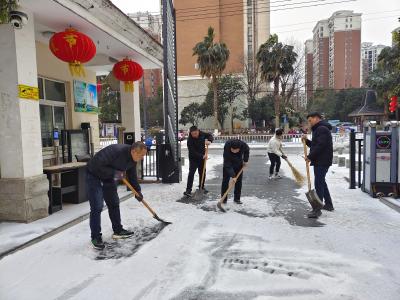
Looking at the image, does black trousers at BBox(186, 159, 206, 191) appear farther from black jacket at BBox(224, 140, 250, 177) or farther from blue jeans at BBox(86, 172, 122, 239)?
blue jeans at BBox(86, 172, 122, 239)

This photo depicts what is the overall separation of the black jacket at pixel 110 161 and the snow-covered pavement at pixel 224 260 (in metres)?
0.96

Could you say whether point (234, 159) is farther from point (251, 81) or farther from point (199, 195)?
point (251, 81)

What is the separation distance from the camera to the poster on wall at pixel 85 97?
9055mm

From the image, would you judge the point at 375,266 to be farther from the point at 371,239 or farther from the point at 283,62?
the point at 283,62

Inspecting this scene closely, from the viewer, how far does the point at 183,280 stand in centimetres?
308

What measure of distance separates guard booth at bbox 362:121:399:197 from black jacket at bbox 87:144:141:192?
15.9 feet

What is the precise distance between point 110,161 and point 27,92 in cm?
210

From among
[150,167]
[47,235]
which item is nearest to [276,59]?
[150,167]

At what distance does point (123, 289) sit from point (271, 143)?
6.81 m

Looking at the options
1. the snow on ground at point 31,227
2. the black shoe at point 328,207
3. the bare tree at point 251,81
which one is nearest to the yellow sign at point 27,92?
the snow on ground at point 31,227

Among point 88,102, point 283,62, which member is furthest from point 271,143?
point 283,62

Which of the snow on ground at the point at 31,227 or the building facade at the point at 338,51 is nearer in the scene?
the snow on ground at the point at 31,227

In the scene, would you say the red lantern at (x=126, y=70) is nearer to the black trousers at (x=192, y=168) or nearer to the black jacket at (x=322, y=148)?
the black trousers at (x=192, y=168)

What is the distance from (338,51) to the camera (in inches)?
1961
